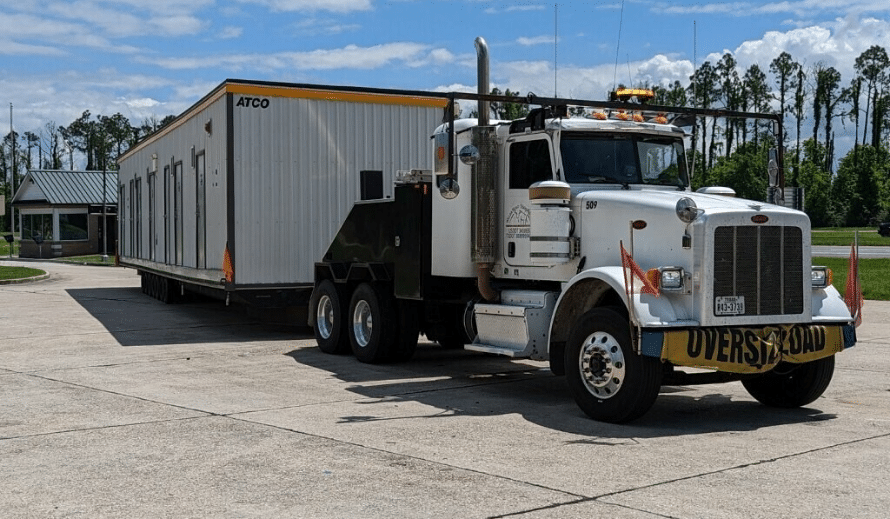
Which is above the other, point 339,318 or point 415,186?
point 415,186

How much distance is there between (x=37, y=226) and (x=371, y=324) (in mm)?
51596

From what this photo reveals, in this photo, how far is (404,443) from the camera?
8000 millimetres

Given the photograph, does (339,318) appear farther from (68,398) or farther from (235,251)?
(68,398)

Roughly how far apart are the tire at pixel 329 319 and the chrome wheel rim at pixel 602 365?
5.22m

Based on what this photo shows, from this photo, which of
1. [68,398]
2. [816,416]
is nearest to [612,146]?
[816,416]

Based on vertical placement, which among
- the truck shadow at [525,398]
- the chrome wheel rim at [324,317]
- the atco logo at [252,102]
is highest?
the atco logo at [252,102]

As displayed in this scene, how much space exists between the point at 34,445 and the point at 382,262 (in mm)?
5655

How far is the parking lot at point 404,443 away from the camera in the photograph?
6.22m

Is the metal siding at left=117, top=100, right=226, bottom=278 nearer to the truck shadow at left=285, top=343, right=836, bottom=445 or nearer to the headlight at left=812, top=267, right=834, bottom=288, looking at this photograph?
the truck shadow at left=285, top=343, right=836, bottom=445

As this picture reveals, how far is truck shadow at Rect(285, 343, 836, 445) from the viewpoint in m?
8.84

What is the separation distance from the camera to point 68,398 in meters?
10.3

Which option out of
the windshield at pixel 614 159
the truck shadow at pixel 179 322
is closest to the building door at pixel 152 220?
the truck shadow at pixel 179 322

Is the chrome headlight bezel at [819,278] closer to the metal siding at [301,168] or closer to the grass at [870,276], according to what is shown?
the metal siding at [301,168]

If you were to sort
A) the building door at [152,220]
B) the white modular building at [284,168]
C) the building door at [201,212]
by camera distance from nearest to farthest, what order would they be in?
the white modular building at [284,168]
the building door at [201,212]
the building door at [152,220]
